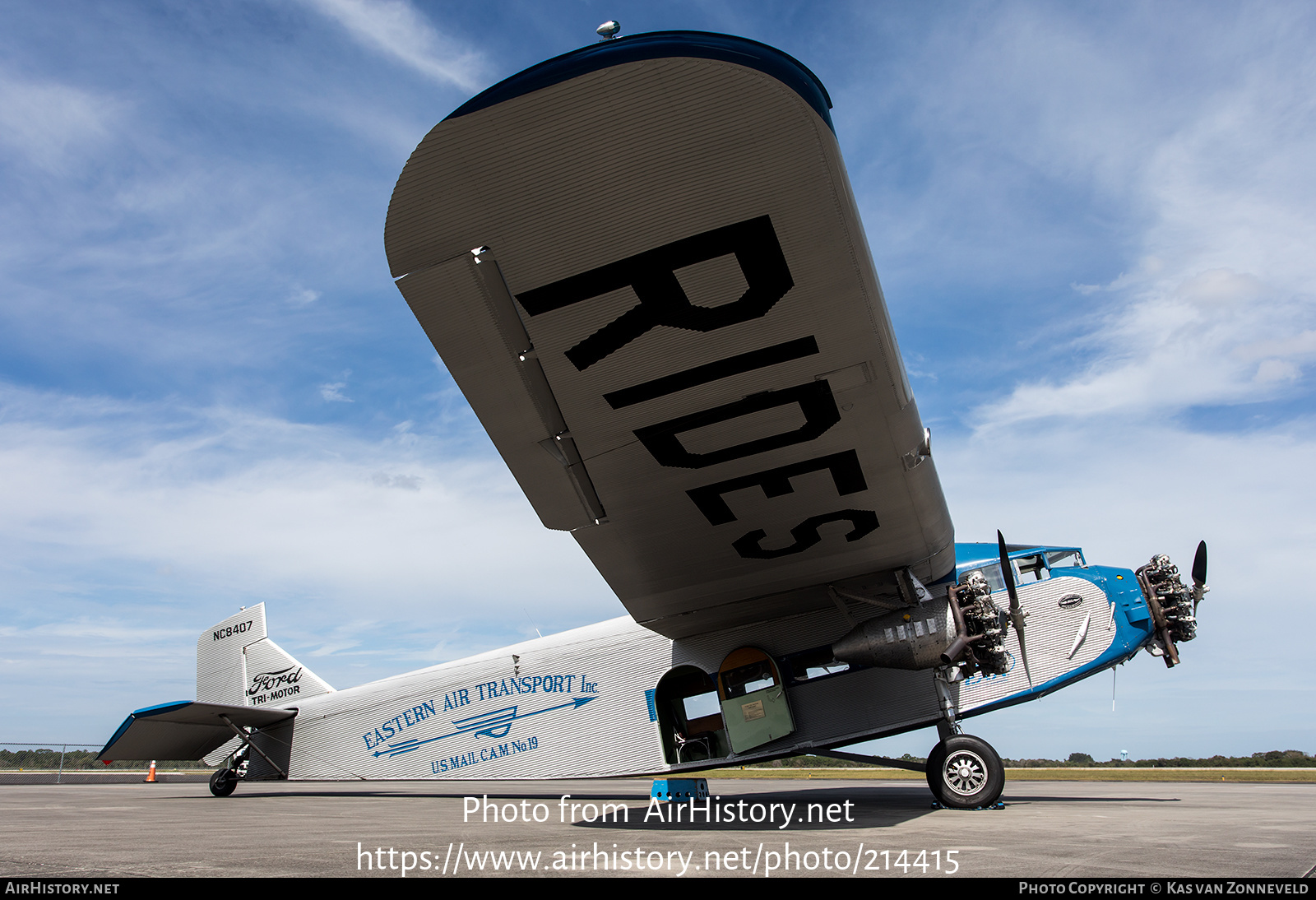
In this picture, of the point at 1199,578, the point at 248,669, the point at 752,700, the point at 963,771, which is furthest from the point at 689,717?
the point at 248,669

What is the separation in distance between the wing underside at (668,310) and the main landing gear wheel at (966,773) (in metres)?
2.92

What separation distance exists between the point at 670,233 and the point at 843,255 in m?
1.17

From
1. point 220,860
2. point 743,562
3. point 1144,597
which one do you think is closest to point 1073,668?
point 1144,597

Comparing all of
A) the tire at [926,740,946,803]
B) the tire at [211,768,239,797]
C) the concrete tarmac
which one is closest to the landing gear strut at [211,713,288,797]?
the tire at [211,768,239,797]

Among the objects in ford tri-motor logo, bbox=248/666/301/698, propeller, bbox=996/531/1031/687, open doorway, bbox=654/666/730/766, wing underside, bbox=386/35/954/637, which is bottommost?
open doorway, bbox=654/666/730/766

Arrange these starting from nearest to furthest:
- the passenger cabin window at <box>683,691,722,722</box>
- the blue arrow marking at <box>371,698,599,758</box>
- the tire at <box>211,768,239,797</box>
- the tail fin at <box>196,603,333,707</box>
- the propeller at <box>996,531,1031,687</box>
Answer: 1. the propeller at <box>996,531,1031,687</box>
2. the passenger cabin window at <box>683,691,722,722</box>
3. the blue arrow marking at <box>371,698,599,758</box>
4. the tire at <box>211,768,239,797</box>
5. the tail fin at <box>196,603,333,707</box>

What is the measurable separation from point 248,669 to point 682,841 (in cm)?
1360

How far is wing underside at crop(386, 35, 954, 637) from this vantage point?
14.1 ft

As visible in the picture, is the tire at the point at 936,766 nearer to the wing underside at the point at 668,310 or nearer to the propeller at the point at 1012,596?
the propeller at the point at 1012,596

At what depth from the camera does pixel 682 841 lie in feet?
21.2

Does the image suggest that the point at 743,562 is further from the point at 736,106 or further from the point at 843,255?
the point at 736,106

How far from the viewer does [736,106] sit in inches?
167

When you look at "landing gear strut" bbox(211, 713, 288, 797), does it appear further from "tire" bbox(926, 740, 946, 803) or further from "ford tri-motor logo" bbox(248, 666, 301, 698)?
"tire" bbox(926, 740, 946, 803)

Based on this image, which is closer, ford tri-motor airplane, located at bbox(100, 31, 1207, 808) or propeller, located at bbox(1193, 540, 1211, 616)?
ford tri-motor airplane, located at bbox(100, 31, 1207, 808)
